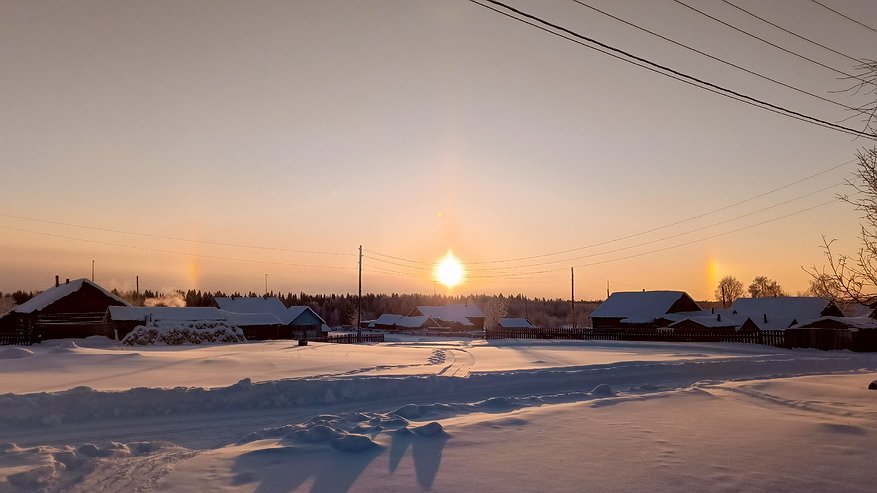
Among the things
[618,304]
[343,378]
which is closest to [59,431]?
[343,378]

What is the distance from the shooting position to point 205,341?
42781 millimetres

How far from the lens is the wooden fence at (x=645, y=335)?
4122 centimetres

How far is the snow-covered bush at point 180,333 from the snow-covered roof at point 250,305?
27.9 m

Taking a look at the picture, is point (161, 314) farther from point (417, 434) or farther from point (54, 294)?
point (417, 434)

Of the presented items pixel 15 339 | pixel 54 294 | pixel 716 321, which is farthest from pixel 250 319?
pixel 716 321

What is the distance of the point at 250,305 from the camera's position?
7356 cm

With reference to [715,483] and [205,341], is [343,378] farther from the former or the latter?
[205,341]

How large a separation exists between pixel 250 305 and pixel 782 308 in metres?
64.6

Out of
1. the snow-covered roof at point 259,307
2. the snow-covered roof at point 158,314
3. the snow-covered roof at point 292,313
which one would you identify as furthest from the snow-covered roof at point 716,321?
the snow-covered roof at point 158,314

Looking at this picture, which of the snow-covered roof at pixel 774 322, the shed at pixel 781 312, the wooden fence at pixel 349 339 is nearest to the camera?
the wooden fence at pixel 349 339

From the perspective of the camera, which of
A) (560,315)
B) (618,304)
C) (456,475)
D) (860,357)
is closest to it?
(456,475)

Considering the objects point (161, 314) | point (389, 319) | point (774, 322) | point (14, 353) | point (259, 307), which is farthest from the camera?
point (389, 319)

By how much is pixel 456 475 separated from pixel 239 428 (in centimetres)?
590

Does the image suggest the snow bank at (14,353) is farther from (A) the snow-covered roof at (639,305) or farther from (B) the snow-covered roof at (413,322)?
(B) the snow-covered roof at (413,322)
